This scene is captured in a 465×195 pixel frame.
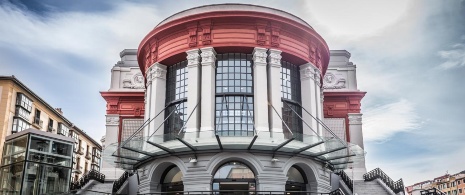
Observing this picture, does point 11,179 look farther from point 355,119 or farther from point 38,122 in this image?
point 38,122

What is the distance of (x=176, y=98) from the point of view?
27.4 metres

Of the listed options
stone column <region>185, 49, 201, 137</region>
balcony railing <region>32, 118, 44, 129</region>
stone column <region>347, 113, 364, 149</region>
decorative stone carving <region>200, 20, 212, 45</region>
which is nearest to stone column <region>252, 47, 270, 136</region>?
decorative stone carving <region>200, 20, 212, 45</region>

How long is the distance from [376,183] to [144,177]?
16069 mm

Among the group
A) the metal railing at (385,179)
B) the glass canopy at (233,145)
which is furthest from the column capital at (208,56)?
the metal railing at (385,179)

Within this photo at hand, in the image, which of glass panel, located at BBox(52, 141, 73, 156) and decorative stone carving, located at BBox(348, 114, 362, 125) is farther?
decorative stone carving, located at BBox(348, 114, 362, 125)

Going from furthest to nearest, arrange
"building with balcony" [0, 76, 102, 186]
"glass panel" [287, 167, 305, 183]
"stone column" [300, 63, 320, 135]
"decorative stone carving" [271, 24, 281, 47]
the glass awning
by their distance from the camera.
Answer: "building with balcony" [0, 76, 102, 186] < "stone column" [300, 63, 320, 135] < "decorative stone carving" [271, 24, 281, 47] < "glass panel" [287, 167, 305, 183] < the glass awning

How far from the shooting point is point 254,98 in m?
25.6

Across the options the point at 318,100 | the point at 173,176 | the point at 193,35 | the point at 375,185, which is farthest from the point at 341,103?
the point at 173,176

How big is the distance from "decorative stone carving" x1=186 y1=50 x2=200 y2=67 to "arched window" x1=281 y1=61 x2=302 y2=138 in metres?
5.07

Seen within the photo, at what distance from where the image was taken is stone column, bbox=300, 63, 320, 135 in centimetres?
2726

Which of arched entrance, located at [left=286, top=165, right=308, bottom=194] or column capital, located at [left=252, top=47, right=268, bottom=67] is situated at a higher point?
column capital, located at [left=252, top=47, right=268, bottom=67]

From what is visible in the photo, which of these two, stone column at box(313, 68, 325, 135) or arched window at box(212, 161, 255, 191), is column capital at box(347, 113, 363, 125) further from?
arched window at box(212, 161, 255, 191)

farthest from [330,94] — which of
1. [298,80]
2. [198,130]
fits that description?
[198,130]

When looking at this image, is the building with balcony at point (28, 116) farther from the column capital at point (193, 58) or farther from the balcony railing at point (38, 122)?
the column capital at point (193, 58)
